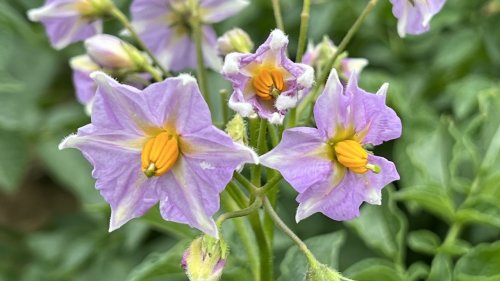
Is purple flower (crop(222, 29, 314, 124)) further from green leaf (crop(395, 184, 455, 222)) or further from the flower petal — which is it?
green leaf (crop(395, 184, 455, 222))

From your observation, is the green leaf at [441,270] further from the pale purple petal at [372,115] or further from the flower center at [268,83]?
the flower center at [268,83]

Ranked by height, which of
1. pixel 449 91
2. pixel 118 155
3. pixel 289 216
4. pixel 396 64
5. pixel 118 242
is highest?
pixel 118 155

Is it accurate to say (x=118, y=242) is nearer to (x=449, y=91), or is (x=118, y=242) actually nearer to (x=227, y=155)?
Answer: (x=449, y=91)

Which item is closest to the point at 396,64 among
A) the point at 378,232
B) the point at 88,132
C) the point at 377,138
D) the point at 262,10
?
the point at 262,10


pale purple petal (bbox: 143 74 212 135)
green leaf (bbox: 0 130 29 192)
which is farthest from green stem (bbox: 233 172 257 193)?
green leaf (bbox: 0 130 29 192)

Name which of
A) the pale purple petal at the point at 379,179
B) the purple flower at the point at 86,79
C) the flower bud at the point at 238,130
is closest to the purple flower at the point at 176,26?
the purple flower at the point at 86,79

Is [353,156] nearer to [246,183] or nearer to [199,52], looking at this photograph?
[246,183]
